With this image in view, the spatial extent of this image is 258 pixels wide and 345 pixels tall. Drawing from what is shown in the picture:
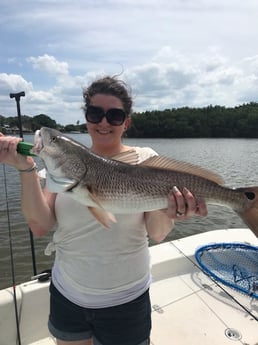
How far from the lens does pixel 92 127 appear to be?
92.9 inches

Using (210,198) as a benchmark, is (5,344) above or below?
below

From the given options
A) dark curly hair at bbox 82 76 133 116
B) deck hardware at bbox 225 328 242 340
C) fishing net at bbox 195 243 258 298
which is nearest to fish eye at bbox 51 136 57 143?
dark curly hair at bbox 82 76 133 116

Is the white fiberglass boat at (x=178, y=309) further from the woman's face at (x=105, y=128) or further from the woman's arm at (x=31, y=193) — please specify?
the woman's face at (x=105, y=128)

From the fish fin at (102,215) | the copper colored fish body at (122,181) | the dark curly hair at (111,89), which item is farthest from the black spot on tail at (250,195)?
the dark curly hair at (111,89)

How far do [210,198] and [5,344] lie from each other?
2.76m

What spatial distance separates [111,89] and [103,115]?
22 centimetres

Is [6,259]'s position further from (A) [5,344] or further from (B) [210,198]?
(B) [210,198]

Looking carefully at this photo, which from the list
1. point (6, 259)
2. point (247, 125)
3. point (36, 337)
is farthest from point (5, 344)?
point (247, 125)

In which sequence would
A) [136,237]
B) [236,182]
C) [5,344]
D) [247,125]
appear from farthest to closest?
[247,125], [236,182], [5,344], [136,237]

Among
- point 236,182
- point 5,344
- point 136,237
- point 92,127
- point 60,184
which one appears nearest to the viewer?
point 60,184

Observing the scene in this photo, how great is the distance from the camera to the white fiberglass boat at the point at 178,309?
348cm

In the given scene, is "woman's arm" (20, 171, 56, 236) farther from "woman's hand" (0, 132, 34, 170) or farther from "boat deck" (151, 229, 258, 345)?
"boat deck" (151, 229, 258, 345)

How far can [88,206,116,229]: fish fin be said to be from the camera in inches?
77.2

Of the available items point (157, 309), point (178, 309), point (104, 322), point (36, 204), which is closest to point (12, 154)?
point (36, 204)
